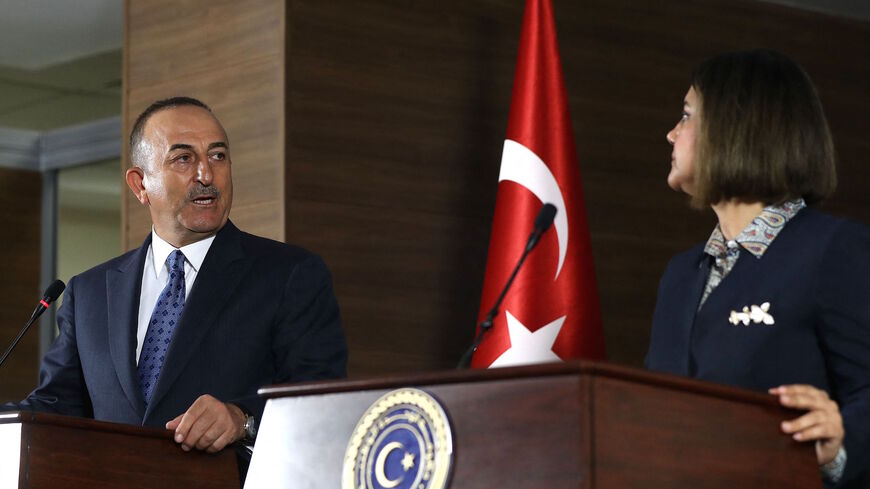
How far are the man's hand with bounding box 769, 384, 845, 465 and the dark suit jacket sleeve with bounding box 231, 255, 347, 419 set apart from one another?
4.68 feet

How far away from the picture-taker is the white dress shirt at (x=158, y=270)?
3436mm

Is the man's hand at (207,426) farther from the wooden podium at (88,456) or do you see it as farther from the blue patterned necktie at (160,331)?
the blue patterned necktie at (160,331)

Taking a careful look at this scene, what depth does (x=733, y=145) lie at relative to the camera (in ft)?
7.91

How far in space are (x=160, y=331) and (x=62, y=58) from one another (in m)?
4.93

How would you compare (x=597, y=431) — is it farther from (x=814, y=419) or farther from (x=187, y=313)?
(x=187, y=313)

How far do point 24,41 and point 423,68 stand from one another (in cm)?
279

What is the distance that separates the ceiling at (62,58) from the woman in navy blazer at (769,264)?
469 centimetres

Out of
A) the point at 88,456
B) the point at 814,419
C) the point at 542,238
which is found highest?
the point at 542,238

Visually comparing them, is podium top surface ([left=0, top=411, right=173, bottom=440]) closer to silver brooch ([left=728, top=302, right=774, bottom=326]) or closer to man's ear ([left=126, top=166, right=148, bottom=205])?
man's ear ([left=126, top=166, right=148, bottom=205])

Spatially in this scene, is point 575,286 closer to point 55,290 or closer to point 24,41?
point 55,290

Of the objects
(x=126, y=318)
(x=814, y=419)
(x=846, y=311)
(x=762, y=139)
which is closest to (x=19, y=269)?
(x=126, y=318)

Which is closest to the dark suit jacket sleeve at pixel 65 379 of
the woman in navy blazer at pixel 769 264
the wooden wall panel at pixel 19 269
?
the woman in navy blazer at pixel 769 264

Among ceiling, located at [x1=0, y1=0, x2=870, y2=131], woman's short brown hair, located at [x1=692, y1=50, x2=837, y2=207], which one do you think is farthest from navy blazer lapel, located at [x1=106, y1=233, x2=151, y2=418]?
ceiling, located at [x1=0, y1=0, x2=870, y2=131]

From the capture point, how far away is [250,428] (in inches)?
119
